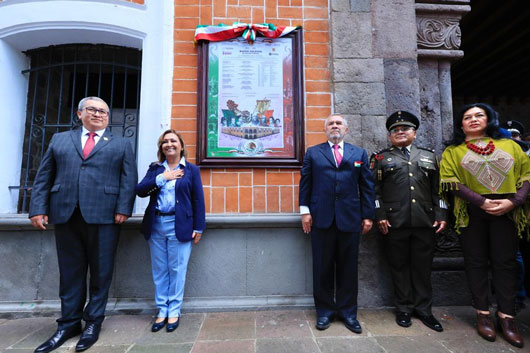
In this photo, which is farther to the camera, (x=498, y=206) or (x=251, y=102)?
(x=251, y=102)

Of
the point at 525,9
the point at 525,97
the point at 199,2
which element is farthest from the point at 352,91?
the point at 525,97

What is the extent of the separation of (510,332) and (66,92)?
A: 229 inches

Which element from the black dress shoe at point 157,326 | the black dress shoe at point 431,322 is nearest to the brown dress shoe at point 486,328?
the black dress shoe at point 431,322

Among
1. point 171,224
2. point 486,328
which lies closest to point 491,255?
point 486,328

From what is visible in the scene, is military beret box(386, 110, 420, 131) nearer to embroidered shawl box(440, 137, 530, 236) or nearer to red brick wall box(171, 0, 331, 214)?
embroidered shawl box(440, 137, 530, 236)

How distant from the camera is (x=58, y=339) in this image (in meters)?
2.37

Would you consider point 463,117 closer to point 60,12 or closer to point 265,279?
point 265,279

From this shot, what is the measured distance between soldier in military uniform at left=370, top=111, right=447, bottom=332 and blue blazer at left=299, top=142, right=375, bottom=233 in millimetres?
221

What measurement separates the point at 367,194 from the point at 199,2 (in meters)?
3.05

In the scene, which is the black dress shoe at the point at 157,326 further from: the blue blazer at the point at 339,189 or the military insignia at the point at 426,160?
the military insignia at the point at 426,160

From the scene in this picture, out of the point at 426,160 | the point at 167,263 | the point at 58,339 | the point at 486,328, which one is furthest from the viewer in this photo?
the point at 426,160

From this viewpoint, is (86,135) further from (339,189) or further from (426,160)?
(426,160)

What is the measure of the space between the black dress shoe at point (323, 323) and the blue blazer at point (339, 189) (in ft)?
2.84

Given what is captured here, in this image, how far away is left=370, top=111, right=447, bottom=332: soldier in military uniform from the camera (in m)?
2.75
